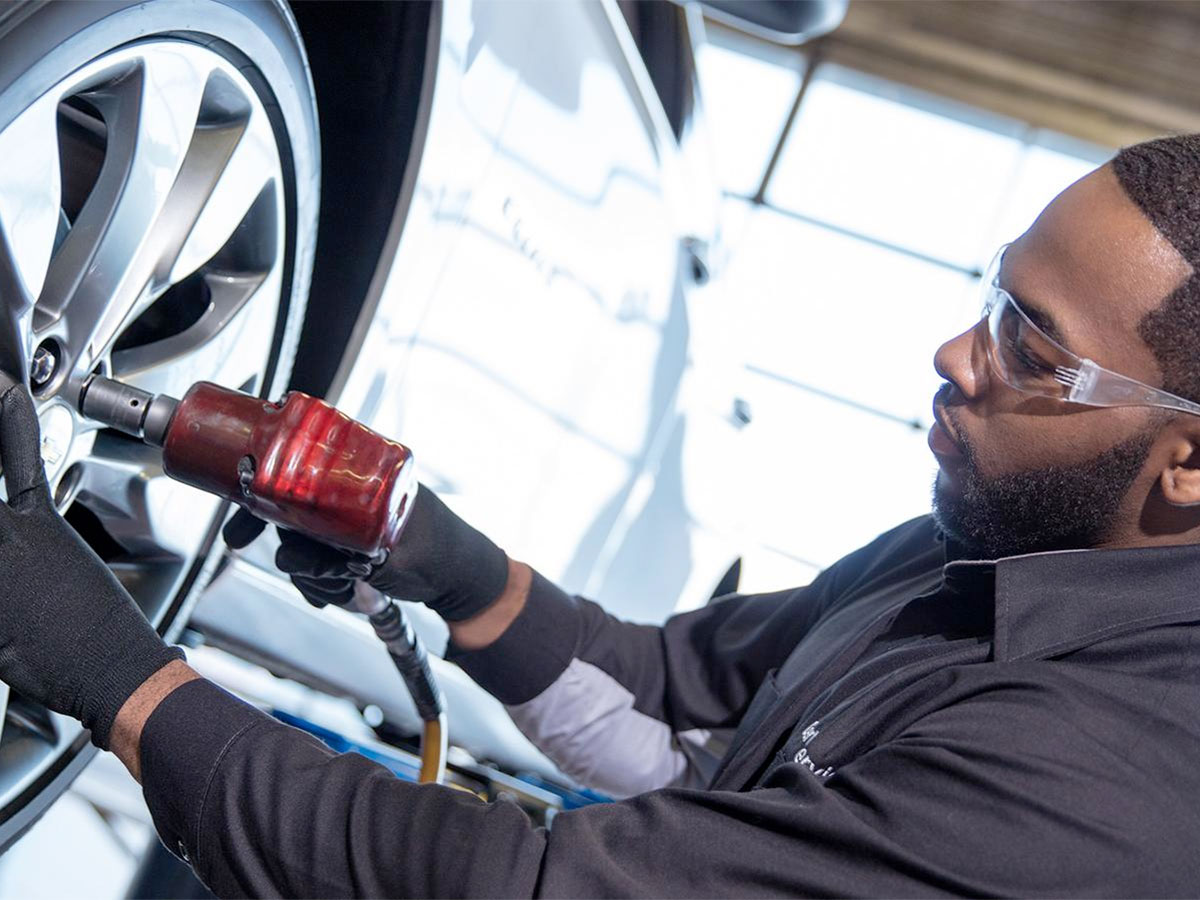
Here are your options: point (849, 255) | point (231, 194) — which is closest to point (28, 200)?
point (231, 194)

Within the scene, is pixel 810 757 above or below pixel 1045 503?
below

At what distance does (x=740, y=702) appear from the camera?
1.71 m

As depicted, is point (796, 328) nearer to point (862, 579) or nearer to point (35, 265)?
point (862, 579)

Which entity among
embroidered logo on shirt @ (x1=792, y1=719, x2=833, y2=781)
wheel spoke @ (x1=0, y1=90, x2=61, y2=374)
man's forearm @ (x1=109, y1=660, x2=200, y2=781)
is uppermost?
wheel spoke @ (x1=0, y1=90, x2=61, y2=374)

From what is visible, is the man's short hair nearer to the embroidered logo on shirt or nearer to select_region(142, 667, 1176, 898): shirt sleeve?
select_region(142, 667, 1176, 898): shirt sleeve

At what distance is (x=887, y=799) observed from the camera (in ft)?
3.19

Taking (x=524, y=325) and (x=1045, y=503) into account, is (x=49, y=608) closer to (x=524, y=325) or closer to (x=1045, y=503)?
(x=524, y=325)

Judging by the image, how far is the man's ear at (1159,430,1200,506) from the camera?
3.91 feet

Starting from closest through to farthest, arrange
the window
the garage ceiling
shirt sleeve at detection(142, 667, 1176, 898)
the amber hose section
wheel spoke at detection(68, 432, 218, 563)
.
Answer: shirt sleeve at detection(142, 667, 1176, 898), wheel spoke at detection(68, 432, 218, 563), the amber hose section, the garage ceiling, the window

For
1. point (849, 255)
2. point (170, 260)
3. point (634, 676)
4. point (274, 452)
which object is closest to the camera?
point (274, 452)

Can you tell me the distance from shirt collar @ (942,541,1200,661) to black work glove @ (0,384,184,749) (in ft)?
2.55

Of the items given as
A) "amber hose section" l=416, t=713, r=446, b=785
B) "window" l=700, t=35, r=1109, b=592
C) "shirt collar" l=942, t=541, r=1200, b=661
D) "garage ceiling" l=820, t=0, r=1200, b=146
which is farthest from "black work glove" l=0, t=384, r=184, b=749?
"window" l=700, t=35, r=1109, b=592

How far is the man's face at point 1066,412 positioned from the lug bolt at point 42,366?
2.85 feet

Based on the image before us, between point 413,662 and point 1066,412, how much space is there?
2.55ft
